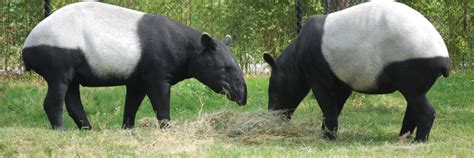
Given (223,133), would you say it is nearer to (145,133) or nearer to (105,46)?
(145,133)

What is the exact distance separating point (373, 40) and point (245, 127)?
1.95 metres

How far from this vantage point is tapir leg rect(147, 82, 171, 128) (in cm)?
1062

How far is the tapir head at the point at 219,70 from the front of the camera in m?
11.0

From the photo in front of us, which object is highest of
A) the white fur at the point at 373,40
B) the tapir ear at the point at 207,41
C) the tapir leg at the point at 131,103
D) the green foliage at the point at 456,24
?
the white fur at the point at 373,40

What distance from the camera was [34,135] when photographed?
891cm

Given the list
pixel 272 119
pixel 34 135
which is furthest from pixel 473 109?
pixel 34 135

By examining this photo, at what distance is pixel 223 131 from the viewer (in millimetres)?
10359

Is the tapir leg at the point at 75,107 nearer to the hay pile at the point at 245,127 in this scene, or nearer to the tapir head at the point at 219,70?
the hay pile at the point at 245,127

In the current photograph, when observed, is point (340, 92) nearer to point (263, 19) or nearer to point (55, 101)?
point (55, 101)

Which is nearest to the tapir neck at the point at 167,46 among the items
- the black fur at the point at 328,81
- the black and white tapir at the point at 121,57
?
the black and white tapir at the point at 121,57

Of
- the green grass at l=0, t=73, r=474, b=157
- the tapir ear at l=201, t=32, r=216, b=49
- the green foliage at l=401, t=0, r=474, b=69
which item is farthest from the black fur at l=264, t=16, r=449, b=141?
the green foliage at l=401, t=0, r=474, b=69

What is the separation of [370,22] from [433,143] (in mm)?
1475

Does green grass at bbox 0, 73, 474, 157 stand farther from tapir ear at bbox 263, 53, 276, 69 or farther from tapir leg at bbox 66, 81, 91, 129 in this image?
tapir ear at bbox 263, 53, 276, 69

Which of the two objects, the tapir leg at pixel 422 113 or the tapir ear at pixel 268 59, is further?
the tapir ear at pixel 268 59
